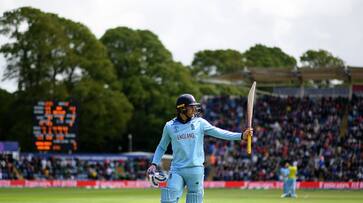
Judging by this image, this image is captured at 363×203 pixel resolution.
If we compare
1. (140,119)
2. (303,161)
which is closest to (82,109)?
(140,119)

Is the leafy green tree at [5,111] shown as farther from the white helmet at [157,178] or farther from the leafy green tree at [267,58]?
the white helmet at [157,178]

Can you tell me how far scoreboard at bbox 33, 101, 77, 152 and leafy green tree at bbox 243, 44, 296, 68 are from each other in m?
55.6

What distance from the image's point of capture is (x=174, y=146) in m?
14.2

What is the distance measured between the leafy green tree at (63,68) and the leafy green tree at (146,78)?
19.8 feet

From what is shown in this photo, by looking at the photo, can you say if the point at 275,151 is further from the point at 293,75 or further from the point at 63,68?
the point at 63,68

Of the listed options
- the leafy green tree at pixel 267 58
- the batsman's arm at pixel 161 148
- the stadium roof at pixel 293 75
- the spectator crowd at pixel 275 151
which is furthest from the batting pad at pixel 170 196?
the leafy green tree at pixel 267 58

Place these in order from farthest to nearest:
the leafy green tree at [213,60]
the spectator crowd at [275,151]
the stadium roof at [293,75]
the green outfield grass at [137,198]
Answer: the leafy green tree at [213,60], the stadium roof at [293,75], the spectator crowd at [275,151], the green outfield grass at [137,198]


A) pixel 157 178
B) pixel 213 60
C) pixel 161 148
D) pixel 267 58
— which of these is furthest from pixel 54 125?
pixel 213 60

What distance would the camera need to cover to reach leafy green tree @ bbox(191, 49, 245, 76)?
110375mm

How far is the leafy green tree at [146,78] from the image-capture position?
87.3m

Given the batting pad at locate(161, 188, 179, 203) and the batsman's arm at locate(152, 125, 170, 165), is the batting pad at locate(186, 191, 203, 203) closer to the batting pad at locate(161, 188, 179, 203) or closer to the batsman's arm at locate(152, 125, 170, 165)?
the batting pad at locate(161, 188, 179, 203)

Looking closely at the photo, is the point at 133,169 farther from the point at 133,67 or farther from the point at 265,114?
the point at 133,67


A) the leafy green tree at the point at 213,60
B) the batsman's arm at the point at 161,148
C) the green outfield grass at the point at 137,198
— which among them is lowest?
the green outfield grass at the point at 137,198

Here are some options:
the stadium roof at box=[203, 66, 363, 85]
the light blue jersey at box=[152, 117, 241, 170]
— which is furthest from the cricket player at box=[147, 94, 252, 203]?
the stadium roof at box=[203, 66, 363, 85]
